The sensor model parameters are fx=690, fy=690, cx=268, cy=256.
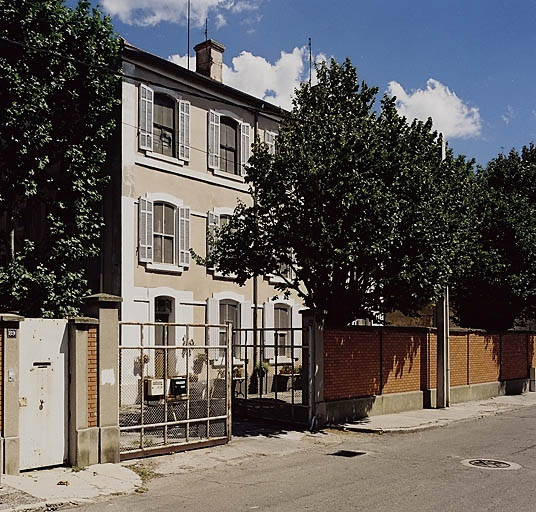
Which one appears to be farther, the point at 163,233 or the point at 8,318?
the point at 163,233

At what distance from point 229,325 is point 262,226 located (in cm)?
381

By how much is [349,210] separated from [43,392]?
293 inches

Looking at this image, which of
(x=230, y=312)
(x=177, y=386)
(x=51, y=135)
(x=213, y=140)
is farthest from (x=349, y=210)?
(x=230, y=312)

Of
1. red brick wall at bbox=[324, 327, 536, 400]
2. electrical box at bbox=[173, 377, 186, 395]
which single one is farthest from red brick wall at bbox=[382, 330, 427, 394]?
electrical box at bbox=[173, 377, 186, 395]

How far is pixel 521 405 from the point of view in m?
21.9

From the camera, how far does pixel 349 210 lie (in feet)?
49.1

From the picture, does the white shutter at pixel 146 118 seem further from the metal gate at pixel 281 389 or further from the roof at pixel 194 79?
the metal gate at pixel 281 389

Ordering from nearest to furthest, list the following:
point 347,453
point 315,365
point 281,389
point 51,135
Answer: point 347,453 < point 315,365 < point 51,135 < point 281,389

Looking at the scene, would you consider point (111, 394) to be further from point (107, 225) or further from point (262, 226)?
point (107, 225)

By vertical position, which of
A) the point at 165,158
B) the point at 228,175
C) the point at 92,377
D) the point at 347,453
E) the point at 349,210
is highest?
the point at 165,158

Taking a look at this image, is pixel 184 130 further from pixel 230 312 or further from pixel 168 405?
pixel 168 405

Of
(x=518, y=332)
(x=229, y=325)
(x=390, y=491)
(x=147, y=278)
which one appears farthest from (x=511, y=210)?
(x=390, y=491)

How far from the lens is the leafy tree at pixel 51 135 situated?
1566 centimetres

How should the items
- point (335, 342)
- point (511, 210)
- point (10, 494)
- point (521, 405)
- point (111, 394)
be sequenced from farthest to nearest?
point (511, 210) → point (521, 405) → point (335, 342) → point (111, 394) → point (10, 494)
